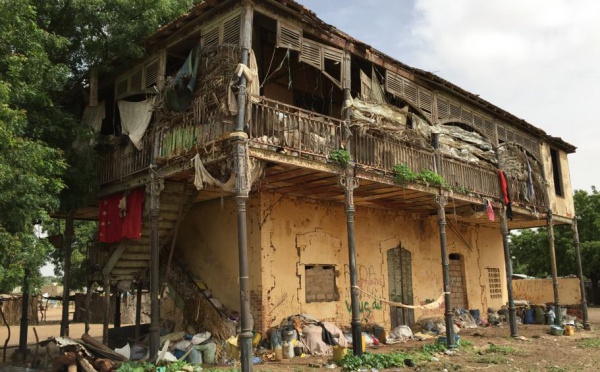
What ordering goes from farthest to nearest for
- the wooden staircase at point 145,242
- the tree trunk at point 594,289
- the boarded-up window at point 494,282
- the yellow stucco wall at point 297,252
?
1. the tree trunk at point 594,289
2. the boarded-up window at point 494,282
3. the yellow stucco wall at point 297,252
4. the wooden staircase at point 145,242

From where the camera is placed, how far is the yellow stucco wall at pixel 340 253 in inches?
519

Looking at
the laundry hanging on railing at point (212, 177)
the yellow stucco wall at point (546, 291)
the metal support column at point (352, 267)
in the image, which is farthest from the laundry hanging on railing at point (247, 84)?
the yellow stucco wall at point (546, 291)

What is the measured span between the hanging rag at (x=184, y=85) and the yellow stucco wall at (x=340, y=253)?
10.1 feet

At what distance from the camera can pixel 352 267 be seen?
1147cm

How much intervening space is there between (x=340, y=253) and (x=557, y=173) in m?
11.6

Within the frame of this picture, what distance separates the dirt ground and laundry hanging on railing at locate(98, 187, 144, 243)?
161 inches

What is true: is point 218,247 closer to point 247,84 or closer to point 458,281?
point 247,84

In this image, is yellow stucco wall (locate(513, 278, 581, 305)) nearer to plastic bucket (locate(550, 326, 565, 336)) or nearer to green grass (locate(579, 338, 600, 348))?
plastic bucket (locate(550, 326, 565, 336))

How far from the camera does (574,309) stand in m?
22.0

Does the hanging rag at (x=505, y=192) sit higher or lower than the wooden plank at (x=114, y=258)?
higher

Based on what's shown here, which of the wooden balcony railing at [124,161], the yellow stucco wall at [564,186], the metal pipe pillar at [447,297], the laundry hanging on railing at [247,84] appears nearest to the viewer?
the laundry hanging on railing at [247,84]

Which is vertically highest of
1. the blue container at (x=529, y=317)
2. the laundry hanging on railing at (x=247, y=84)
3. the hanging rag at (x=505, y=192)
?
the laundry hanging on railing at (x=247, y=84)

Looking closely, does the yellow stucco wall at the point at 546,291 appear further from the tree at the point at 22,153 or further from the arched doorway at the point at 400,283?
the tree at the point at 22,153

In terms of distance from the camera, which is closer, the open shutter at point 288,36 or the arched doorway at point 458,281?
the open shutter at point 288,36
